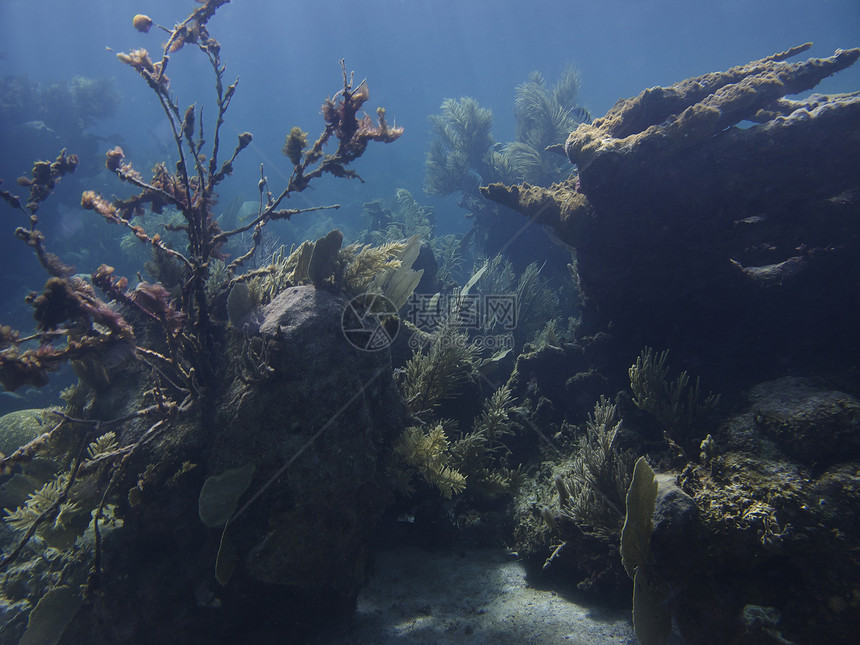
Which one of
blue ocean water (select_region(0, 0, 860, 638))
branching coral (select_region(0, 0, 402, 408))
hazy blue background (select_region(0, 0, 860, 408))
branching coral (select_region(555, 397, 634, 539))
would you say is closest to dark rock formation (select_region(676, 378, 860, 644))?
branching coral (select_region(555, 397, 634, 539))

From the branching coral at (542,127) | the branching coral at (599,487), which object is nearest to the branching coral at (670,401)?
the branching coral at (599,487)

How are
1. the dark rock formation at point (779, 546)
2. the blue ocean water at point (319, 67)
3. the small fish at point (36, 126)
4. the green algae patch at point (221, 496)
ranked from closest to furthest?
the dark rock formation at point (779, 546), the green algae patch at point (221, 496), the small fish at point (36, 126), the blue ocean water at point (319, 67)

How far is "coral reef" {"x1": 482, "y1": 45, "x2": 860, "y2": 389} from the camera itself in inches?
144

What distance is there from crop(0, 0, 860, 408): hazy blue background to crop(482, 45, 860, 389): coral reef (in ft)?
82.3

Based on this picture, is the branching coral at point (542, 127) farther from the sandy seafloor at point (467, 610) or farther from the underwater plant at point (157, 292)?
the sandy seafloor at point (467, 610)

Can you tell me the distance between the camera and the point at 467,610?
271cm

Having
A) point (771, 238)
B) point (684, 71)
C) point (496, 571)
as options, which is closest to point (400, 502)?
point (496, 571)

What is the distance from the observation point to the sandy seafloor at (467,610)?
2.44 meters

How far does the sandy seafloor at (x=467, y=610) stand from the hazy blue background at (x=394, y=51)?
82.6ft

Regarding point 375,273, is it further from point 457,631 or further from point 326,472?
point 457,631

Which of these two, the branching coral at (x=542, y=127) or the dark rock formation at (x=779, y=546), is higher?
the branching coral at (x=542, y=127)

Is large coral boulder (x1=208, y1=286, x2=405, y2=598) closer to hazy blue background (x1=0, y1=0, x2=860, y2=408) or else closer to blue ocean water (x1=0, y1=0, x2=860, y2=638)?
blue ocean water (x1=0, y1=0, x2=860, y2=638)

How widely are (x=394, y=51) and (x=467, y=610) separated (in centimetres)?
9271

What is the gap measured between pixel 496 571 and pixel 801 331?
144 inches
